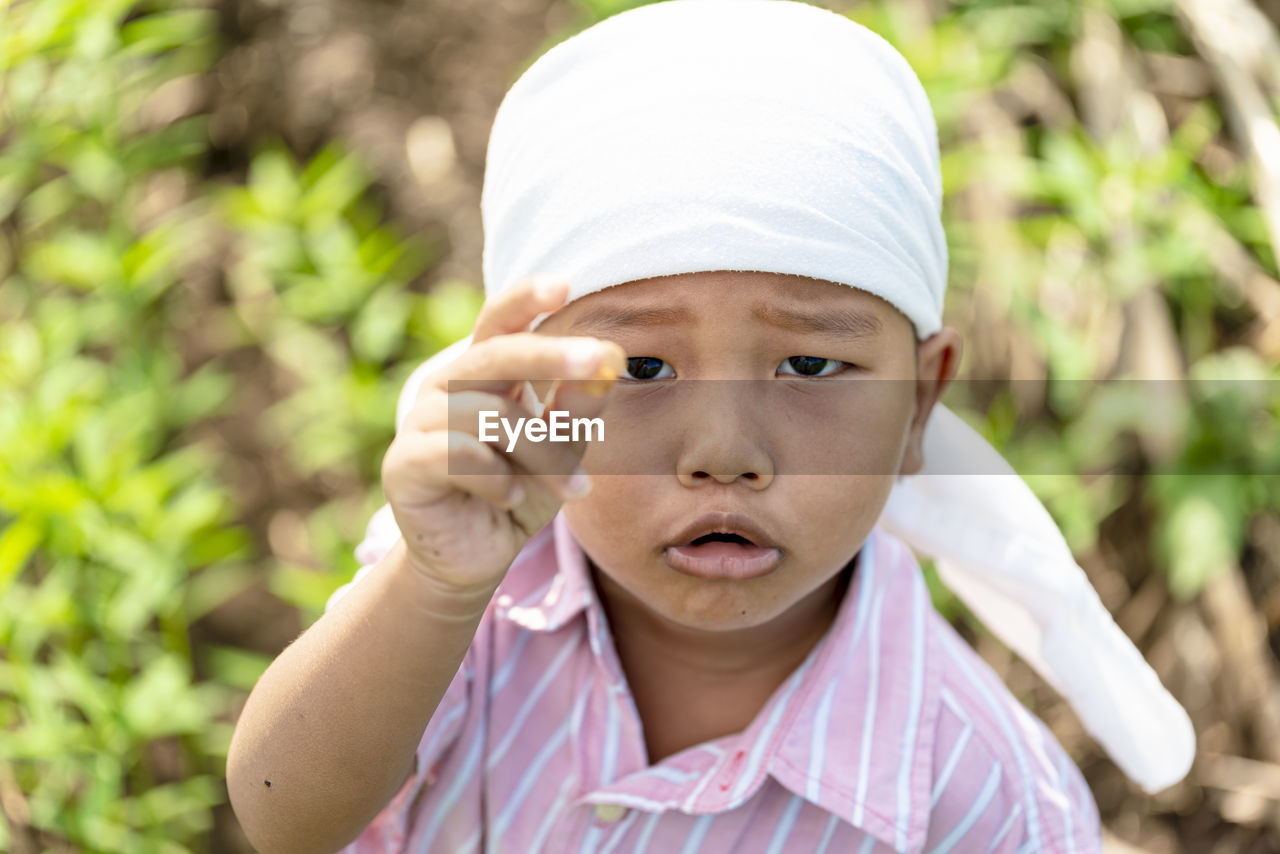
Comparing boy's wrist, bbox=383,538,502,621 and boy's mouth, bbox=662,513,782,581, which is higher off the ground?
boy's wrist, bbox=383,538,502,621

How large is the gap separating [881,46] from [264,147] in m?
1.81

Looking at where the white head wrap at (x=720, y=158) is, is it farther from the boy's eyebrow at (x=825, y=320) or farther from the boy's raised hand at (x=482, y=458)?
the boy's raised hand at (x=482, y=458)

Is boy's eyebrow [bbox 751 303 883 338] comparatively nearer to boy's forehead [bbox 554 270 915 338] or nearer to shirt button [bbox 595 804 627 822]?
boy's forehead [bbox 554 270 915 338]

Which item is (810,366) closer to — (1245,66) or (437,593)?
(437,593)

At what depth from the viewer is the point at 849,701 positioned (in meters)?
1.23

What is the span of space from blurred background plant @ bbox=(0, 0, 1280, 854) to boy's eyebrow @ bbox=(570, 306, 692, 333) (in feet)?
3.10

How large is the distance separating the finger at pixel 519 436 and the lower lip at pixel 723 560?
217mm

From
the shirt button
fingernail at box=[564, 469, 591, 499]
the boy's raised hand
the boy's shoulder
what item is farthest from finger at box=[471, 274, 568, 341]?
the boy's shoulder

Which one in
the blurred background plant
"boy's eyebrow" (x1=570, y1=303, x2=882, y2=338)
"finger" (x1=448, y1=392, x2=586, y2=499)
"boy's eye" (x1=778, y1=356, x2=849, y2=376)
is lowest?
the blurred background plant

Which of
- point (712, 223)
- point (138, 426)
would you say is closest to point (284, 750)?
point (712, 223)

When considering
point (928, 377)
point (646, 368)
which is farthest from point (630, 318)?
point (928, 377)

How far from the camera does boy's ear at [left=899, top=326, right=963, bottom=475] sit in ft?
3.91

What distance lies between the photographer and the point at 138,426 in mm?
1936

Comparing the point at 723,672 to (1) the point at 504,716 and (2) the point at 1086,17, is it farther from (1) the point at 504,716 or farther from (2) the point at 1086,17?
(2) the point at 1086,17
